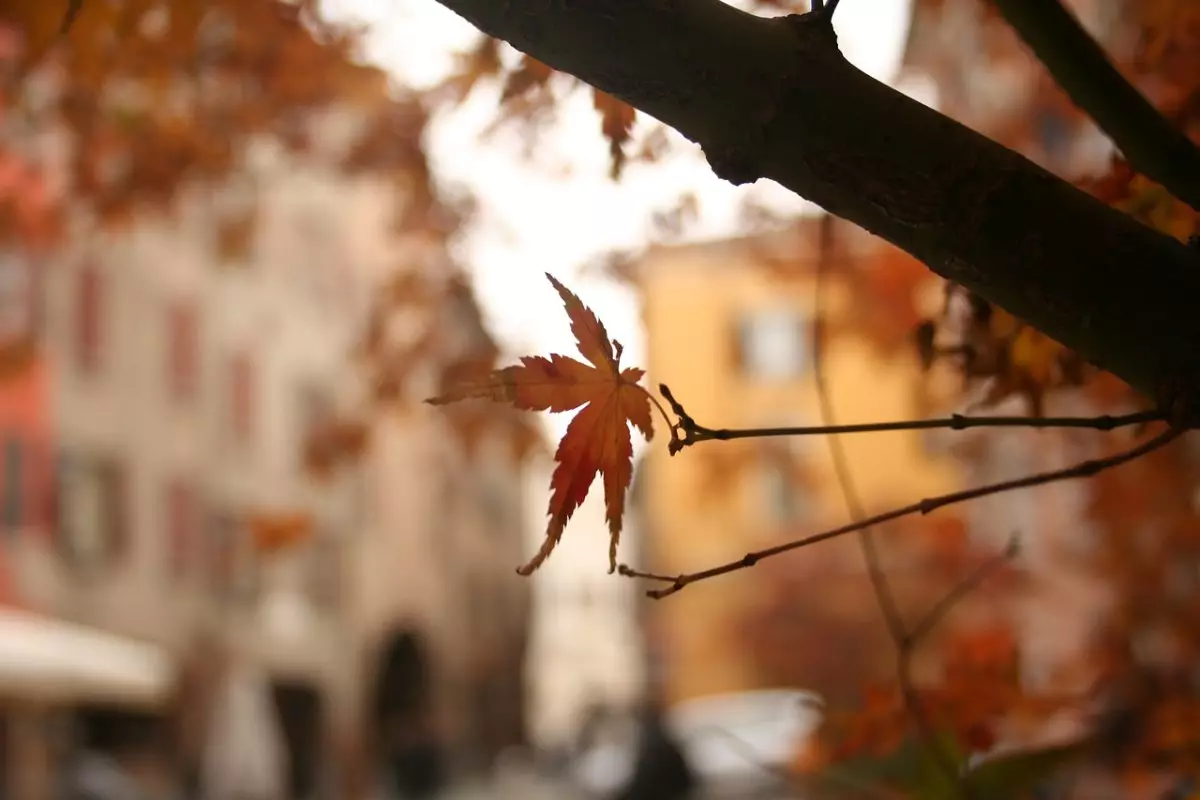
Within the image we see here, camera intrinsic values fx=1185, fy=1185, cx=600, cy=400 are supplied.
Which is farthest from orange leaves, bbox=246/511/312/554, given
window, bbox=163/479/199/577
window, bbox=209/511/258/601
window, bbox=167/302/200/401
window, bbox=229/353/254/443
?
window, bbox=229/353/254/443

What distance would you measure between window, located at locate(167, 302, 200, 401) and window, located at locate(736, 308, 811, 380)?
10660 millimetres

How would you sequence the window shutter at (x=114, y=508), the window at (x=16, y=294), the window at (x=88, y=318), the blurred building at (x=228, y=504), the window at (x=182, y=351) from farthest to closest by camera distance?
the window at (x=182, y=351) < the window shutter at (x=114, y=508) < the window at (x=88, y=318) < the blurred building at (x=228, y=504) < the window at (x=16, y=294)

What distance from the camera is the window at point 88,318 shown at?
13.5m

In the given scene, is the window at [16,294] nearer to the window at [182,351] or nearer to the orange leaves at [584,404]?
the window at [182,351]

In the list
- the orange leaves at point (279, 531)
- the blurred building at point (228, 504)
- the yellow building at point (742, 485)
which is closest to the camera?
the orange leaves at point (279, 531)

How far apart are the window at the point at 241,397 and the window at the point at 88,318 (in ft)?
11.6

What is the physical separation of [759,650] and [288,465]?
807 centimetres

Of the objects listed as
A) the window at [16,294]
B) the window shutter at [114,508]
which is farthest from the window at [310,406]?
the window at [16,294]

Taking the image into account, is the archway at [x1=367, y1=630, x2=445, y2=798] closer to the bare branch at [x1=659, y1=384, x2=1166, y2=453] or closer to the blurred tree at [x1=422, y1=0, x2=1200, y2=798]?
the blurred tree at [x1=422, y1=0, x2=1200, y2=798]

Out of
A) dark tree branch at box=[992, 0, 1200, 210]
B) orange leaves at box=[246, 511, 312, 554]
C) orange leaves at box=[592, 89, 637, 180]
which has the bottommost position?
dark tree branch at box=[992, 0, 1200, 210]

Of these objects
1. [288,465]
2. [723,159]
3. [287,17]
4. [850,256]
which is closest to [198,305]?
[288,465]

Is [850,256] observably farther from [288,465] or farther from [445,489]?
[445,489]

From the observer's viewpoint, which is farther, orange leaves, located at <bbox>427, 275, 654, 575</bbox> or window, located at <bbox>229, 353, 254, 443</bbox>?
window, located at <bbox>229, 353, 254, 443</bbox>

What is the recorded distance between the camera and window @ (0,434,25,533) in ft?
39.9
